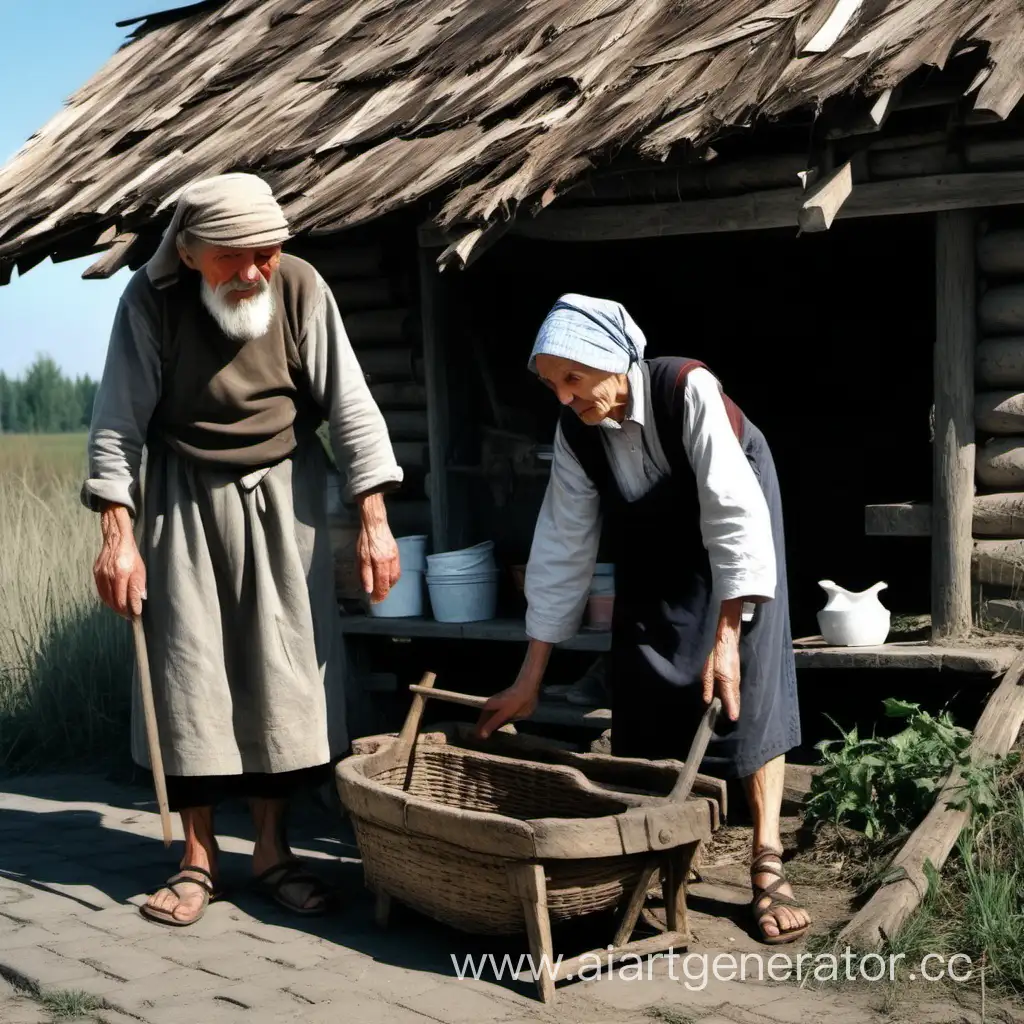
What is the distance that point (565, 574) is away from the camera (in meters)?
4.60

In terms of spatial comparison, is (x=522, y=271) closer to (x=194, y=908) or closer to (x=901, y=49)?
(x=901, y=49)

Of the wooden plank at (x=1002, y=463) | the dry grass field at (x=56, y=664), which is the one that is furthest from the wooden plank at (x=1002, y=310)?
the dry grass field at (x=56, y=664)

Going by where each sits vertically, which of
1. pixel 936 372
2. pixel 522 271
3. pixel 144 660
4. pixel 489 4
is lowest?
pixel 144 660

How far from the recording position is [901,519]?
576 cm

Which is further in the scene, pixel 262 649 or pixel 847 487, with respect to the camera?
pixel 847 487

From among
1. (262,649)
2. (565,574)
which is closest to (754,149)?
(565,574)

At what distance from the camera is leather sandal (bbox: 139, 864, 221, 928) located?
467cm

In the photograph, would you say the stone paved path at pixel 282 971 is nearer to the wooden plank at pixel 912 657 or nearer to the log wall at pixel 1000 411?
the wooden plank at pixel 912 657

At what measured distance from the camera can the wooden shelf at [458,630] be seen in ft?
20.1

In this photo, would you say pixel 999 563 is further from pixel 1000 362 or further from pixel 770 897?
pixel 770 897

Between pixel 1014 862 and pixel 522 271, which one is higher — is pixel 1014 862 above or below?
below

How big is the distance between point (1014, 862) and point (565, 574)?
61.2 inches

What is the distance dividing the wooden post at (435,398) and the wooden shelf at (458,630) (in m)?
0.43

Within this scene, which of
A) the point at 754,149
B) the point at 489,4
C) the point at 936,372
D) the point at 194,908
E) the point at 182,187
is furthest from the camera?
the point at 489,4
